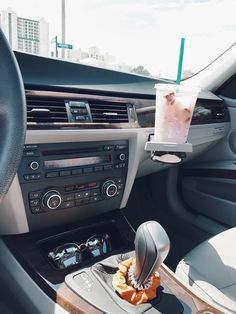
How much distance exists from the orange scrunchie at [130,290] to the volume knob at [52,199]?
0.29 metres

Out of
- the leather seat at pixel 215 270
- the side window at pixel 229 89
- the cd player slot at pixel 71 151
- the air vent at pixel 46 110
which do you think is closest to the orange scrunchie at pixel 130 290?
the leather seat at pixel 215 270

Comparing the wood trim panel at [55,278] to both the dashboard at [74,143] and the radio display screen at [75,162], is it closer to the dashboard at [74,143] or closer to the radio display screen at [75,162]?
the dashboard at [74,143]

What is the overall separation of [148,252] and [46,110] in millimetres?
515

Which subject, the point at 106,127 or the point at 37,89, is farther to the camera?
the point at 106,127

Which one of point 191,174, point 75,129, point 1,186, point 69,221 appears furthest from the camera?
point 191,174

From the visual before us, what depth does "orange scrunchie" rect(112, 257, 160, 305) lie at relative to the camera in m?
1.02

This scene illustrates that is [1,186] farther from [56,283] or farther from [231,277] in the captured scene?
[231,277]

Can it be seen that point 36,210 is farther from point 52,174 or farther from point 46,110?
point 46,110

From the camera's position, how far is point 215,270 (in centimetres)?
124

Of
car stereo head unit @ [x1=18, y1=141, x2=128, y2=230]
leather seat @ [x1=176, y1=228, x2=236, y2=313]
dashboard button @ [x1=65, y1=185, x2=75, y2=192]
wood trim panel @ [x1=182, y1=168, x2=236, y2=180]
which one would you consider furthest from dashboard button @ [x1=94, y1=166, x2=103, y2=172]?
wood trim panel @ [x1=182, y1=168, x2=236, y2=180]

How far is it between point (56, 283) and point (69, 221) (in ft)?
0.80

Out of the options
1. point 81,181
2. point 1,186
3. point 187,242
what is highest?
point 1,186

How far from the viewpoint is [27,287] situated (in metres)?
1.07

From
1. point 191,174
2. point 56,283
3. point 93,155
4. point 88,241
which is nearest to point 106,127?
point 93,155
